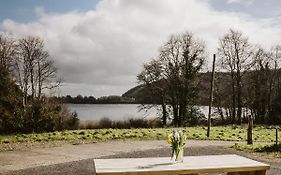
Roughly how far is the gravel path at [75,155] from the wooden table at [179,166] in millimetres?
3214

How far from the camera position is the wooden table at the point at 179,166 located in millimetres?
6903

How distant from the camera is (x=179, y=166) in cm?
733

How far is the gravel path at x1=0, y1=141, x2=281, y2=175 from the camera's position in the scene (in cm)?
1102

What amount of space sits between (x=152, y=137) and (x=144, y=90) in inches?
722

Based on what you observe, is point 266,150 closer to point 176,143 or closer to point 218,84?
point 176,143

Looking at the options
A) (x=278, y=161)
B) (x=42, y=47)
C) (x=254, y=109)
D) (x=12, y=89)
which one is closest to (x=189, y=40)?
(x=254, y=109)

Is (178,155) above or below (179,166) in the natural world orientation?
above

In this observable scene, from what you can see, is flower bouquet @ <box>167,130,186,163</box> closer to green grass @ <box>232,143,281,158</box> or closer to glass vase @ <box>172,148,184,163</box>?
glass vase @ <box>172,148,184,163</box>

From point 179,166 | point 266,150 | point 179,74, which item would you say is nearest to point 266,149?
point 266,150

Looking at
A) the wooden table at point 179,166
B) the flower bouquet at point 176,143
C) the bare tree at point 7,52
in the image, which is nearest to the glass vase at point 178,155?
the flower bouquet at point 176,143

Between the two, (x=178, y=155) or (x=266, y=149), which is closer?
(x=178, y=155)

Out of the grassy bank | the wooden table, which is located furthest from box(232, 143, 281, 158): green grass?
the wooden table

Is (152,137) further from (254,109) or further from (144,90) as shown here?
(254,109)

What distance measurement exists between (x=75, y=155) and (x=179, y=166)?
7.59 metres
